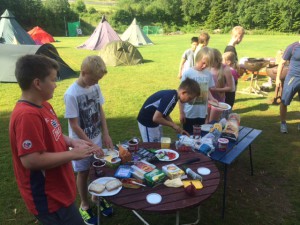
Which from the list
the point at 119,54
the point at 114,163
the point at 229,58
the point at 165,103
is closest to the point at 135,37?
the point at 119,54

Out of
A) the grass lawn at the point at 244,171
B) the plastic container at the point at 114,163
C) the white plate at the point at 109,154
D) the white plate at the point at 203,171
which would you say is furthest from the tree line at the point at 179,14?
the white plate at the point at 203,171

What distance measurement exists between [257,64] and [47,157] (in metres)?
8.00

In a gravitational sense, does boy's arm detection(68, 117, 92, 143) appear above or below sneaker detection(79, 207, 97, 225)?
above

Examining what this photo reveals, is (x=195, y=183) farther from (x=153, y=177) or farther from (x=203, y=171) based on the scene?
(x=153, y=177)

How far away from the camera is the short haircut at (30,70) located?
1.73m

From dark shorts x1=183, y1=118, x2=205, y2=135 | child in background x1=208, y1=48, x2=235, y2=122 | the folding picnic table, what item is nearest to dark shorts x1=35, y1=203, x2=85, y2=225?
the folding picnic table

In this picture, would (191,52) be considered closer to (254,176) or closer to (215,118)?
(215,118)

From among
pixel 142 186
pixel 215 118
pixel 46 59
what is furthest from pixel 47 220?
pixel 215 118

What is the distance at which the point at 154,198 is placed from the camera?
221cm

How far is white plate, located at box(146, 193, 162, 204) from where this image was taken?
2.18m

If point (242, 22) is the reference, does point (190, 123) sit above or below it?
below

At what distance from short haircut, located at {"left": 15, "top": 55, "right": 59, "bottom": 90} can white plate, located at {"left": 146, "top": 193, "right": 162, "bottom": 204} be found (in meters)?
1.26

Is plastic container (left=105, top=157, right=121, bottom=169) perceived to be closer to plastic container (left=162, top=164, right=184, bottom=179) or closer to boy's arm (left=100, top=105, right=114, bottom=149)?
boy's arm (left=100, top=105, right=114, bottom=149)

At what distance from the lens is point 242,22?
144ft
